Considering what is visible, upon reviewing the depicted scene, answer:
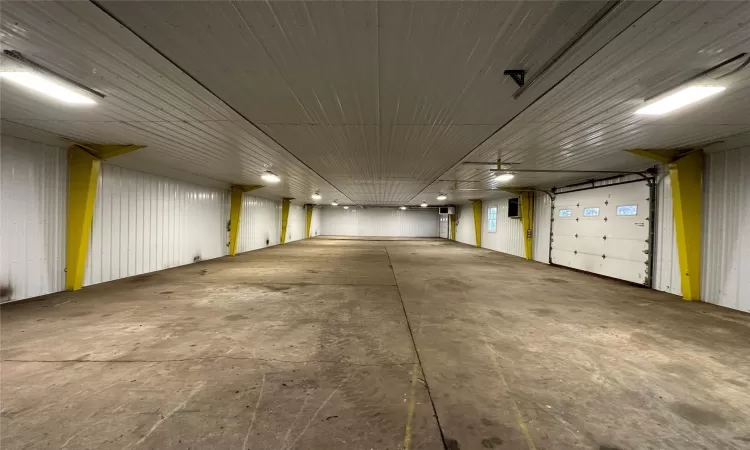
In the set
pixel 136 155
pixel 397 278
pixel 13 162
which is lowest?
pixel 397 278

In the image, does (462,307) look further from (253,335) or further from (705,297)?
(705,297)

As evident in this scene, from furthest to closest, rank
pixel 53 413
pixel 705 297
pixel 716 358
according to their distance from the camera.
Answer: pixel 705 297, pixel 716 358, pixel 53 413

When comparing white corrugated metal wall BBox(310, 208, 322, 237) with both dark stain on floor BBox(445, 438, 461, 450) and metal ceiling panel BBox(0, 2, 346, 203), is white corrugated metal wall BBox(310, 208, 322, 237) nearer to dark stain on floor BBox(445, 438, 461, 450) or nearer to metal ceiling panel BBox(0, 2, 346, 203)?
metal ceiling panel BBox(0, 2, 346, 203)

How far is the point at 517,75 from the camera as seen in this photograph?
10.5 ft

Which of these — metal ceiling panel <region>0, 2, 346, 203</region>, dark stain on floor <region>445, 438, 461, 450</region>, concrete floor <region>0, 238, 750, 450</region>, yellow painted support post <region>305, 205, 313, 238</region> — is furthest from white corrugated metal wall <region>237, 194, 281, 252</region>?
dark stain on floor <region>445, 438, 461, 450</region>

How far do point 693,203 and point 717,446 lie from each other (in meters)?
6.43

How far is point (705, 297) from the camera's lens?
246 inches

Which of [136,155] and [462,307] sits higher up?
[136,155]

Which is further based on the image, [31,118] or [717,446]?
[31,118]

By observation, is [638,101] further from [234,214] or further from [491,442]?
[234,214]

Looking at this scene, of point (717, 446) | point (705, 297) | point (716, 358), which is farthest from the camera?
point (705, 297)

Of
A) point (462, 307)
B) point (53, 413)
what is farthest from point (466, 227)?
point (53, 413)

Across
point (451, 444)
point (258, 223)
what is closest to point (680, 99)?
point (451, 444)

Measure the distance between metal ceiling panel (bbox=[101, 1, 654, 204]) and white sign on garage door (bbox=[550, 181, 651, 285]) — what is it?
6367 mm
